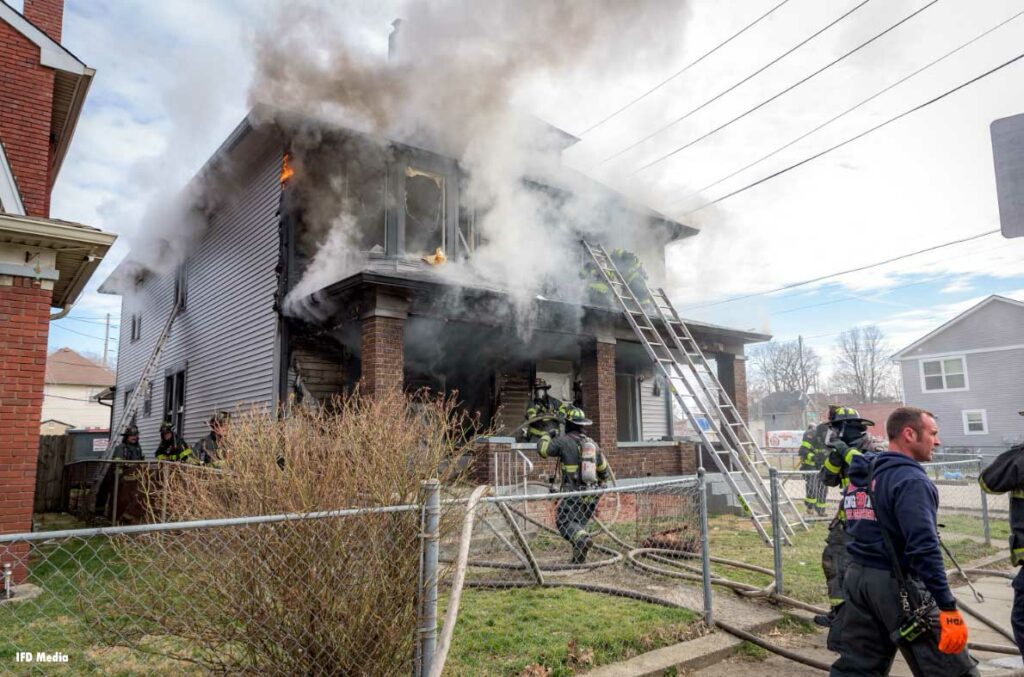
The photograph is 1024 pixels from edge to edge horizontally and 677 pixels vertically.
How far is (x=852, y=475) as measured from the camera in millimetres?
3480

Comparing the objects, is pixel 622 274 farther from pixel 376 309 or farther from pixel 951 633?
pixel 951 633

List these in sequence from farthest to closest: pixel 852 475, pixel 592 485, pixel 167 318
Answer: pixel 167 318 < pixel 592 485 < pixel 852 475

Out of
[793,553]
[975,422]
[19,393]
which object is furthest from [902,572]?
[975,422]

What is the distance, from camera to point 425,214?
460 inches

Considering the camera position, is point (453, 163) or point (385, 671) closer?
point (385, 671)

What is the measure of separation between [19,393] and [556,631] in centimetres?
573

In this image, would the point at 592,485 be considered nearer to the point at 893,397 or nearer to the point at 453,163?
the point at 453,163

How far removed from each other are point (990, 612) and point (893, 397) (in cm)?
6574

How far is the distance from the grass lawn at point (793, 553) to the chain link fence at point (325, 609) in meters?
1.23

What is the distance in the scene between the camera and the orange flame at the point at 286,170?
1054 cm

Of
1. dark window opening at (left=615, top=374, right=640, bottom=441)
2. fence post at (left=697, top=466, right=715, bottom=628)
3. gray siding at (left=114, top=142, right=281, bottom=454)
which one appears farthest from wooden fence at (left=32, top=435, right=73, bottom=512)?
fence post at (left=697, top=466, right=715, bottom=628)

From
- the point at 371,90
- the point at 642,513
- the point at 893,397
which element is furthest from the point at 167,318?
the point at 893,397

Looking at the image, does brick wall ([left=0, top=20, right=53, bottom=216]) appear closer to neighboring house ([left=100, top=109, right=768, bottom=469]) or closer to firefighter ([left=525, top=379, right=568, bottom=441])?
neighboring house ([left=100, top=109, right=768, bottom=469])

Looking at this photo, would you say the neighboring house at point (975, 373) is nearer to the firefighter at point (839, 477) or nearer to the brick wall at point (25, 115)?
A: the firefighter at point (839, 477)
